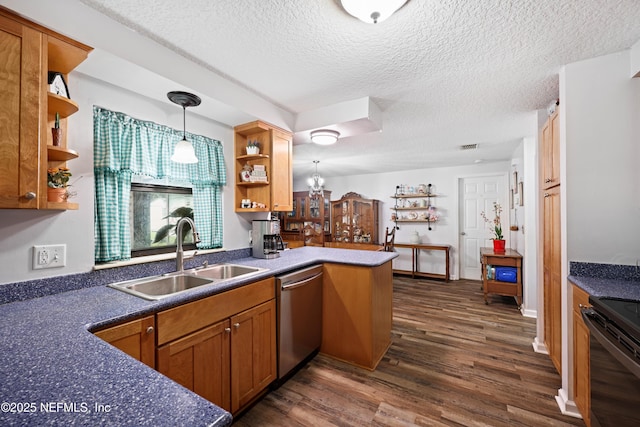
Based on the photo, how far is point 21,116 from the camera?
1.16 meters

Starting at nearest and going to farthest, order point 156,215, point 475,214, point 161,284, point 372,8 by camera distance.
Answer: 1. point 372,8
2. point 161,284
3. point 156,215
4. point 475,214

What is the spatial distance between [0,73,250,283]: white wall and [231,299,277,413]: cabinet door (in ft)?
3.21

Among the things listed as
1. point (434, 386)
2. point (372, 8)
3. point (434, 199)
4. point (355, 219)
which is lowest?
point (434, 386)

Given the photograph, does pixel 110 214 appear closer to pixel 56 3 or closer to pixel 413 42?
pixel 56 3

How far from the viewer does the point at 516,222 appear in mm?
4039

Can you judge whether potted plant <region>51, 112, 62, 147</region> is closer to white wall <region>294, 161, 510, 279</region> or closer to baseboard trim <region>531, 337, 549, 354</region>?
baseboard trim <region>531, 337, 549, 354</region>

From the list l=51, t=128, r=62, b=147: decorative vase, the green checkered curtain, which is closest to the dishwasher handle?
the green checkered curtain

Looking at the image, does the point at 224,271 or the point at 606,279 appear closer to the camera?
the point at 606,279

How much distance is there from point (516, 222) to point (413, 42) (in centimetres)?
356

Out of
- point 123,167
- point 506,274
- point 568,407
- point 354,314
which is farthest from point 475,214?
point 123,167

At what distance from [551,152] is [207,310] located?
2.64m

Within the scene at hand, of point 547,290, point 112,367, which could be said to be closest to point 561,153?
point 547,290

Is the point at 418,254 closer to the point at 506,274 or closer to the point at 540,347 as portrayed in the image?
the point at 506,274

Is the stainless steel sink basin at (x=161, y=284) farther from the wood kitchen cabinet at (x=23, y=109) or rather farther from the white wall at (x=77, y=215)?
the wood kitchen cabinet at (x=23, y=109)
